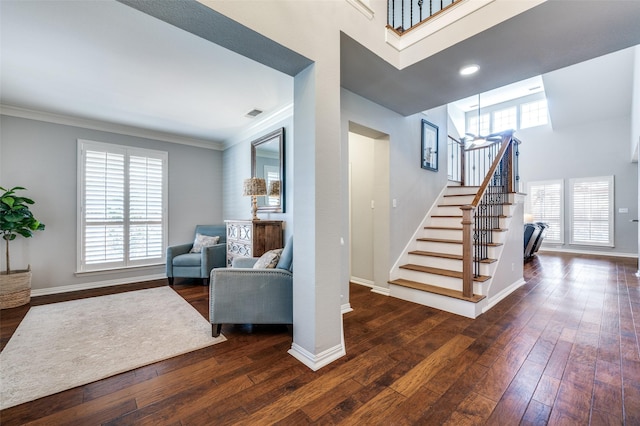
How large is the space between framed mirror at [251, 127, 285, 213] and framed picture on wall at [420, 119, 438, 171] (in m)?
2.41

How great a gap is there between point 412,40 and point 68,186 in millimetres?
5367

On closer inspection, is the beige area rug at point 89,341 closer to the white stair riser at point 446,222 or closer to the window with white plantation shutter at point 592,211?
the white stair riser at point 446,222

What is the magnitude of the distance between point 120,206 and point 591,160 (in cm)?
1151

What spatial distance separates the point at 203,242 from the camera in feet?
16.0

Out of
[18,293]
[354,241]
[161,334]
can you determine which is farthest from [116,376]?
[354,241]

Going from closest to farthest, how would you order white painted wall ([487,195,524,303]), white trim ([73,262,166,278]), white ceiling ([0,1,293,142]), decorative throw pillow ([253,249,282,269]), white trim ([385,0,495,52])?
white ceiling ([0,1,293,142])
white trim ([385,0,495,52])
decorative throw pillow ([253,249,282,269])
white painted wall ([487,195,524,303])
white trim ([73,262,166,278])

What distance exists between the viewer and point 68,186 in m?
4.23

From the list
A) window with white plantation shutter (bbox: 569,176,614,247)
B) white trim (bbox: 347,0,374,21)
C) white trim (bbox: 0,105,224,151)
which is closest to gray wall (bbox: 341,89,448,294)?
white trim (bbox: 347,0,374,21)

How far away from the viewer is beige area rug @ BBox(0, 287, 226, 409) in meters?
1.92

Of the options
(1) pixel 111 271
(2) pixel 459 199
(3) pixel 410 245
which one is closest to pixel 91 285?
(1) pixel 111 271

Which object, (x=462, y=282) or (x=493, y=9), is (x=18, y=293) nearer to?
(x=462, y=282)

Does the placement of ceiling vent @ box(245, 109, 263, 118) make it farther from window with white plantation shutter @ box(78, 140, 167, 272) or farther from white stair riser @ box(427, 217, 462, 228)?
white stair riser @ box(427, 217, 462, 228)

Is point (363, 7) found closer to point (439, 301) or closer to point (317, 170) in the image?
point (317, 170)

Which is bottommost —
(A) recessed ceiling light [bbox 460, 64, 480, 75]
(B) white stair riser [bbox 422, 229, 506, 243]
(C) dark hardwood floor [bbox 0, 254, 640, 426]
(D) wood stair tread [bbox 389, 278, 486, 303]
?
(C) dark hardwood floor [bbox 0, 254, 640, 426]
